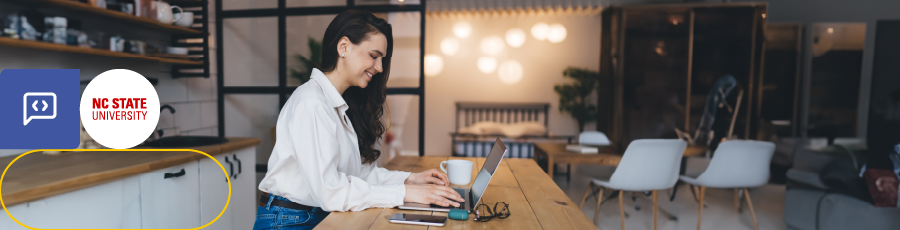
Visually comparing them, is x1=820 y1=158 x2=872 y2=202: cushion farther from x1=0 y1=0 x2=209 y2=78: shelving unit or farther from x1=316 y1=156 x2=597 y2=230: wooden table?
x1=0 y1=0 x2=209 y2=78: shelving unit

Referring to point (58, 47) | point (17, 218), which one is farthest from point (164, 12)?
point (17, 218)

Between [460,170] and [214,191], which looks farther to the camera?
[214,191]

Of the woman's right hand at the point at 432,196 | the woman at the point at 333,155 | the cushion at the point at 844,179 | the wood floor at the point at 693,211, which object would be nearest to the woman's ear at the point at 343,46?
the woman at the point at 333,155

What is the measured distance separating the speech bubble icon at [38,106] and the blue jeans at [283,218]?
83 cm

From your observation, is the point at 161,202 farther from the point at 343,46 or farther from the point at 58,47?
the point at 343,46

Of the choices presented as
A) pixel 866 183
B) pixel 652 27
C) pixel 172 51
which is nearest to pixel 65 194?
pixel 172 51

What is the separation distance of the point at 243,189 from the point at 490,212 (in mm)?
1807

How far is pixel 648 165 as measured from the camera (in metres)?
2.63

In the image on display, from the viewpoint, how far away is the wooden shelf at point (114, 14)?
5.04ft

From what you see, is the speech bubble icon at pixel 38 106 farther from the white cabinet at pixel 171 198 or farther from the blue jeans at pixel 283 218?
the blue jeans at pixel 283 218

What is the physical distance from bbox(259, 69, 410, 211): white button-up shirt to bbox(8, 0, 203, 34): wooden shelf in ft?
3.99

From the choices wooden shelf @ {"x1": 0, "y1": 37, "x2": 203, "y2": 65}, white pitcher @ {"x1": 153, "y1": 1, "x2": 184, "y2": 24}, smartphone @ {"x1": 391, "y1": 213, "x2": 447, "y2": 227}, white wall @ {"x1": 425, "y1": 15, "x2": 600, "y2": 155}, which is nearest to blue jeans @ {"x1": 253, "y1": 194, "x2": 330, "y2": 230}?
smartphone @ {"x1": 391, "y1": 213, "x2": 447, "y2": 227}

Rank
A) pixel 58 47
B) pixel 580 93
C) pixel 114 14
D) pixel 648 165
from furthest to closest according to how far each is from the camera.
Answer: pixel 580 93, pixel 648 165, pixel 114 14, pixel 58 47

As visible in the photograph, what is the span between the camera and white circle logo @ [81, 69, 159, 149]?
4.76 ft
